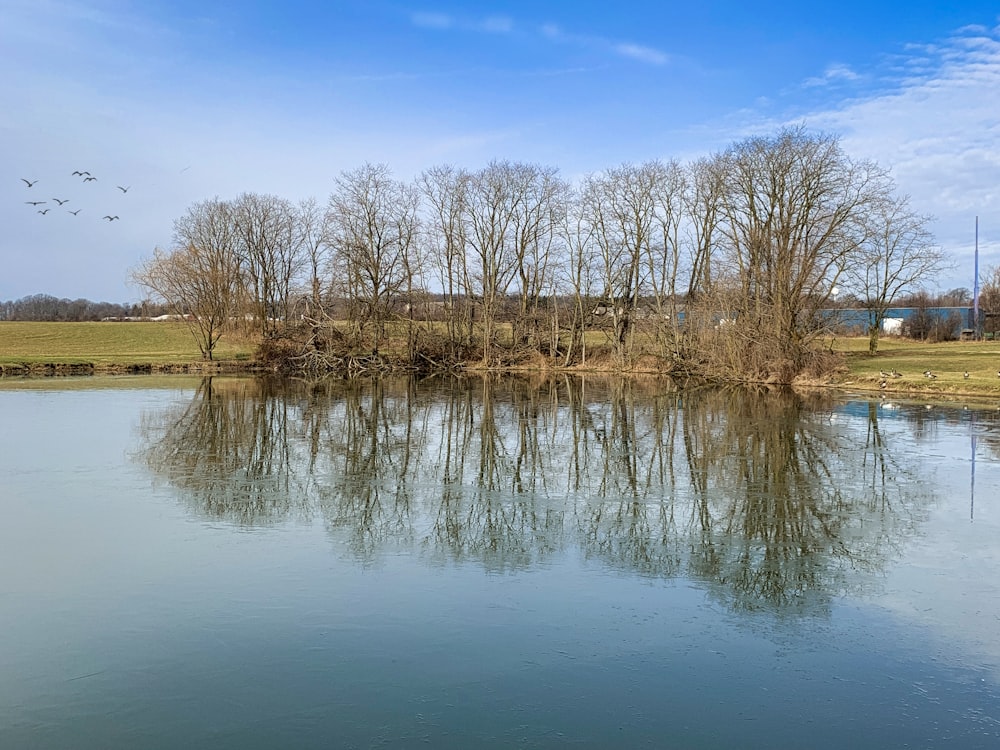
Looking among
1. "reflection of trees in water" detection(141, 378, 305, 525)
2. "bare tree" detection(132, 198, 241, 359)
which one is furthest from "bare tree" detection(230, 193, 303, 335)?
"reflection of trees in water" detection(141, 378, 305, 525)

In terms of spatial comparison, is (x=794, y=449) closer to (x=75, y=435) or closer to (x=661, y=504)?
(x=661, y=504)

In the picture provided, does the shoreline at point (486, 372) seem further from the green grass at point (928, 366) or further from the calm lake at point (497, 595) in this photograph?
the calm lake at point (497, 595)

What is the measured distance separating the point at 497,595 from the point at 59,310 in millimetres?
95437

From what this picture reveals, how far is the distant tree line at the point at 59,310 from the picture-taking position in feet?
282

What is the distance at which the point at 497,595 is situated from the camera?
295 inches

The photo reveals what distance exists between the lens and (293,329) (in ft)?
142

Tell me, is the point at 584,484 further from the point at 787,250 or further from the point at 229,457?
the point at 787,250

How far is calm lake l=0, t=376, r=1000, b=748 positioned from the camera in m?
5.22

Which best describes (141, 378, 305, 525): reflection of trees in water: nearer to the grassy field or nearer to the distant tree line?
the grassy field

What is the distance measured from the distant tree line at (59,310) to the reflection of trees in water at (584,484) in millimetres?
72413

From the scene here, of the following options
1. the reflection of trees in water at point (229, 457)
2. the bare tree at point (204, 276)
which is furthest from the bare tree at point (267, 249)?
the reflection of trees in water at point (229, 457)

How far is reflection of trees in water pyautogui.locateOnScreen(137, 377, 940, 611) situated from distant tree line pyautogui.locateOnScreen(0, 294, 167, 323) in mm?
72413

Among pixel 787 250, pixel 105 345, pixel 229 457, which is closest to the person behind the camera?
pixel 229 457

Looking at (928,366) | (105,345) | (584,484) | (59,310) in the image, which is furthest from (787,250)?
(59,310)
